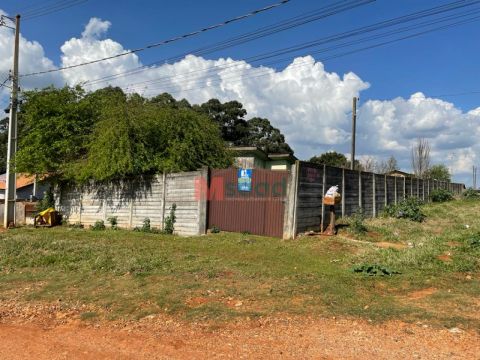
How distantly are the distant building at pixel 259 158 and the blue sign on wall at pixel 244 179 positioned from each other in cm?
985

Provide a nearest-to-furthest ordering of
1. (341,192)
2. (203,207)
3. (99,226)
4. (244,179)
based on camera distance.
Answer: (244,179) → (203,207) → (341,192) → (99,226)

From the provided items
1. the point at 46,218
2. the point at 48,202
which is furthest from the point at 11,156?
the point at 46,218

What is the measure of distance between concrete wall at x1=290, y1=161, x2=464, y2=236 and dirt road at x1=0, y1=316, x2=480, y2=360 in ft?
23.4

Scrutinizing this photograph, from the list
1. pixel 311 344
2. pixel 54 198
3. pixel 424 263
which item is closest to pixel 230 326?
pixel 311 344

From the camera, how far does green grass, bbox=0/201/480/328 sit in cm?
605

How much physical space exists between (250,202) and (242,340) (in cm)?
842

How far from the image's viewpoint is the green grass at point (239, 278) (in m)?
6.05

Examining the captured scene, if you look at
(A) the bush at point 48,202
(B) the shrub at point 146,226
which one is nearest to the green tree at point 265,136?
(A) the bush at point 48,202

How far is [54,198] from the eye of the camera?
20344mm

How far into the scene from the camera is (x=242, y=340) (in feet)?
16.2

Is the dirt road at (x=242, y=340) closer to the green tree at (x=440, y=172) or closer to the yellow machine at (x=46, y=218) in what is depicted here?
the yellow machine at (x=46, y=218)

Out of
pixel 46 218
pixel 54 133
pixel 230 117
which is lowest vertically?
pixel 46 218

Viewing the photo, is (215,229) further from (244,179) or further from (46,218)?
(46,218)

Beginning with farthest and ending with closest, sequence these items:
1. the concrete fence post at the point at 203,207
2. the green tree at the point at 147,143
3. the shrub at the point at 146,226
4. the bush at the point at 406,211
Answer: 1. the bush at the point at 406,211
2. the green tree at the point at 147,143
3. the shrub at the point at 146,226
4. the concrete fence post at the point at 203,207
